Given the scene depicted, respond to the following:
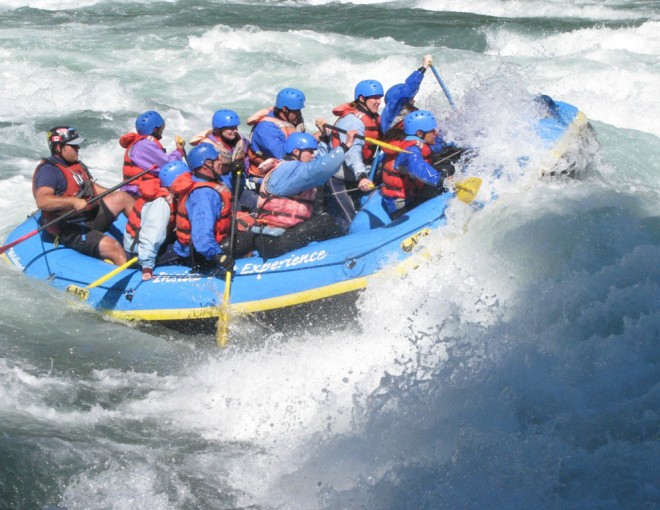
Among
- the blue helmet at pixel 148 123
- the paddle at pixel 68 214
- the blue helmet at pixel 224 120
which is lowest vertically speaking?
the paddle at pixel 68 214

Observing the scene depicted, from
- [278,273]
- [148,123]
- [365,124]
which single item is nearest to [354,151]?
[365,124]

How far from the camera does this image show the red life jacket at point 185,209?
6020 millimetres

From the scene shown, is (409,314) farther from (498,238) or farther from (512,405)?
(512,405)

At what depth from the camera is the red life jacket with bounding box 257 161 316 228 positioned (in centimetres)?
612

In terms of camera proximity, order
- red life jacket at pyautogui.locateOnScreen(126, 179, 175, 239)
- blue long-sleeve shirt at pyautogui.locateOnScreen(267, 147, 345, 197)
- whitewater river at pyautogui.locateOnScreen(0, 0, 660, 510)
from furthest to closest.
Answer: red life jacket at pyautogui.locateOnScreen(126, 179, 175, 239) < blue long-sleeve shirt at pyautogui.locateOnScreen(267, 147, 345, 197) < whitewater river at pyautogui.locateOnScreen(0, 0, 660, 510)

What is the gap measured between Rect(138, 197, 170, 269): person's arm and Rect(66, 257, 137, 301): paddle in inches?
5.0

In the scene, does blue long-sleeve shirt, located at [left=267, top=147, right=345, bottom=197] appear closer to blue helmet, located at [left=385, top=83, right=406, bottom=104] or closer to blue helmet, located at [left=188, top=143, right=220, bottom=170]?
blue helmet, located at [left=188, top=143, right=220, bottom=170]

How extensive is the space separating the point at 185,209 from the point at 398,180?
157 cm

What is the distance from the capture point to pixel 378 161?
6.84 m

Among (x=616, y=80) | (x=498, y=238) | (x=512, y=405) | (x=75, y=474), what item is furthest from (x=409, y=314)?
(x=616, y=80)

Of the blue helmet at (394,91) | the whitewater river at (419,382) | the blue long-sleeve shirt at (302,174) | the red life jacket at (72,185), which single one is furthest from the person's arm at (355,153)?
the red life jacket at (72,185)

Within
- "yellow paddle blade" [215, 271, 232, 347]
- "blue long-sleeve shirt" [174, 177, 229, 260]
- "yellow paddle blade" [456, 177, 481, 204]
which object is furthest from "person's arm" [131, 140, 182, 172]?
"yellow paddle blade" [456, 177, 481, 204]

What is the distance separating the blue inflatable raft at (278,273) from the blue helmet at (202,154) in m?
0.78

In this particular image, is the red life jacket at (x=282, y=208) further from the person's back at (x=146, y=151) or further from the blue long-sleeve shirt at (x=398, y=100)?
the person's back at (x=146, y=151)
